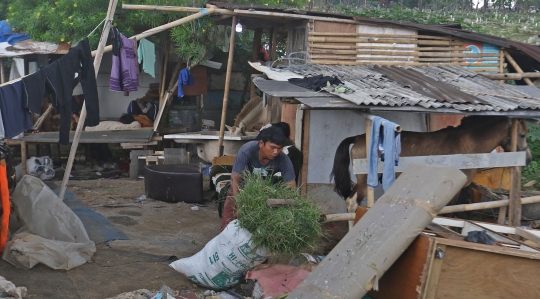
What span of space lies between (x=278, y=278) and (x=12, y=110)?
3530 millimetres

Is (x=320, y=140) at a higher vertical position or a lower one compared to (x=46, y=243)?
higher

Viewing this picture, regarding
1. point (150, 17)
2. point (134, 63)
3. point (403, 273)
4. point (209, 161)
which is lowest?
point (209, 161)

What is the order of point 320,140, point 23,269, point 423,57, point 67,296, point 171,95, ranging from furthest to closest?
point 171,95, point 423,57, point 320,140, point 23,269, point 67,296

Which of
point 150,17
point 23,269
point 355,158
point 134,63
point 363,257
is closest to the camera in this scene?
point 363,257

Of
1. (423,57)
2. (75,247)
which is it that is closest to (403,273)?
(75,247)

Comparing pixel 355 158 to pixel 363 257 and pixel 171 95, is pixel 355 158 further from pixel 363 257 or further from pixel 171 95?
pixel 171 95

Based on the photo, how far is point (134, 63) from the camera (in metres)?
9.22

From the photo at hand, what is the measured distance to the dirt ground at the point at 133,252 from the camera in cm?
586

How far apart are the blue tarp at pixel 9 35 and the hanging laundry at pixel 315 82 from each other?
27.0 ft

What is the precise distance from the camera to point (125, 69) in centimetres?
901

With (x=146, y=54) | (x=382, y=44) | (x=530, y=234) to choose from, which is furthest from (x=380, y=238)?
(x=146, y=54)

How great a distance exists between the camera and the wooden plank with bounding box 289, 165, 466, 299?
4117 mm

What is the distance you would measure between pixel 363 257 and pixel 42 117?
36.4 feet

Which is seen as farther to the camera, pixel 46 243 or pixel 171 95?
pixel 171 95
